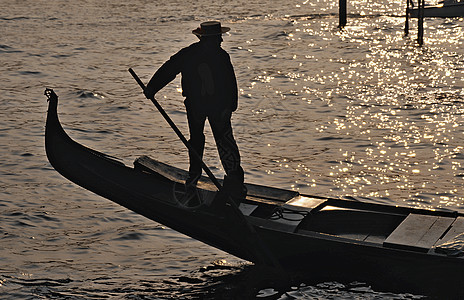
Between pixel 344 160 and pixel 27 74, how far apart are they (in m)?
11.9

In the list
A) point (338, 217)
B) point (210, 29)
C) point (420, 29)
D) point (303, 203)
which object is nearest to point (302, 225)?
point (303, 203)

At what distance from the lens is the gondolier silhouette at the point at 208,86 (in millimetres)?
8898

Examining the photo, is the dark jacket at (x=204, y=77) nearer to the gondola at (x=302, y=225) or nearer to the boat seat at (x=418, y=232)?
the gondola at (x=302, y=225)

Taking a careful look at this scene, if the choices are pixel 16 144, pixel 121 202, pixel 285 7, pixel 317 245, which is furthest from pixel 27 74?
pixel 285 7

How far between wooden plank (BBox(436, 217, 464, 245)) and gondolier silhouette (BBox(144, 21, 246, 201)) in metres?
2.29

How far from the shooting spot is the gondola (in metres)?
8.09

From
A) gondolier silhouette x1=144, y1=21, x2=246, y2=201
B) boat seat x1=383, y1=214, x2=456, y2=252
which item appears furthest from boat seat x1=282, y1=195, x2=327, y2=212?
boat seat x1=383, y1=214, x2=456, y2=252

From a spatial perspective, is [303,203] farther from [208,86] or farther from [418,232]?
[208,86]

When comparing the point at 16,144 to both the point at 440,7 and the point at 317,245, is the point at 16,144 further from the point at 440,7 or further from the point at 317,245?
the point at 440,7

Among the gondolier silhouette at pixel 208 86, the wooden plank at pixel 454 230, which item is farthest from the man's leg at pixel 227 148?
the wooden plank at pixel 454 230

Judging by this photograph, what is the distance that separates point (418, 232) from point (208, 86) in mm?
2634

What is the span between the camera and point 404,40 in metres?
28.9

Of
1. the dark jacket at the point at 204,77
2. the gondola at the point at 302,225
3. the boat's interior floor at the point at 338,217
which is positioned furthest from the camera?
the dark jacket at the point at 204,77

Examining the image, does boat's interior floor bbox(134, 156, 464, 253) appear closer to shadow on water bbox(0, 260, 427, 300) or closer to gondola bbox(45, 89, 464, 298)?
gondola bbox(45, 89, 464, 298)
